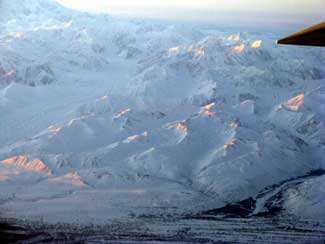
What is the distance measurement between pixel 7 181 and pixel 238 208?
1514 inches

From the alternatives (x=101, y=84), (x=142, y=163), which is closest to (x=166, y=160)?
(x=142, y=163)

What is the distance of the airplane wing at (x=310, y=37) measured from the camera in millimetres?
4922

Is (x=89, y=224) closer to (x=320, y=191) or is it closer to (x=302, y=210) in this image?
(x=302, y=210)

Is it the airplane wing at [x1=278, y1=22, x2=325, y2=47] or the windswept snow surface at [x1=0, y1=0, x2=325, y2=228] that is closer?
the airplane wing at [x1=278, y1=22, x2=325, y2=47]

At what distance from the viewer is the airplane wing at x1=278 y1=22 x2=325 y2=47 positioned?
492 cm

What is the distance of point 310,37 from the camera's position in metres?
5.02

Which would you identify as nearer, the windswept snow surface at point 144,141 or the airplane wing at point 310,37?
the airplane wing at point 310,37

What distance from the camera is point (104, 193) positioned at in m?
92.6

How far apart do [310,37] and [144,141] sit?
122197 mm

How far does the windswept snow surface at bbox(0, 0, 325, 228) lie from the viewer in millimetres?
88062

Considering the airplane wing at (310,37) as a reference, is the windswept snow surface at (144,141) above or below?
below

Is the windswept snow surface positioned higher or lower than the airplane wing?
lower

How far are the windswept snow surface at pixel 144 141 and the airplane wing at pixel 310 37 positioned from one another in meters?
70.1

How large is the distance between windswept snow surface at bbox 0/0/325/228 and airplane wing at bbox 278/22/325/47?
7011 cm
